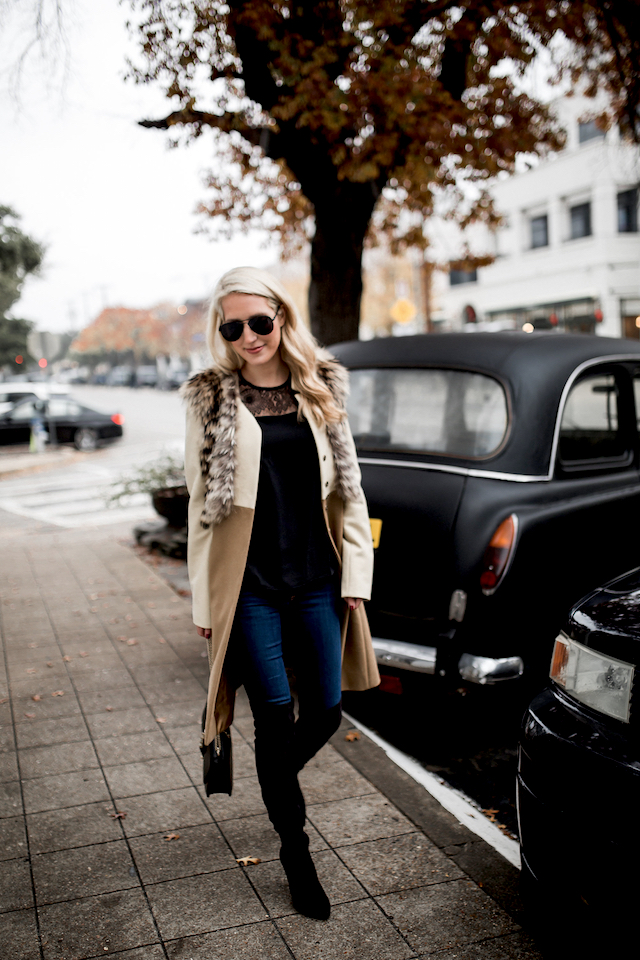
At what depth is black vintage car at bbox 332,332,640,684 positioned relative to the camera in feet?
13.2

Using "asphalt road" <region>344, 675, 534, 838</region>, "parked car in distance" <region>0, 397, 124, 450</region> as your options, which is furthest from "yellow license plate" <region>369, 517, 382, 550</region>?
"parked car in distance" <region>0, 397, 124, 450</region>

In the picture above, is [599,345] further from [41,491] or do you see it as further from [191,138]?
[41,491]

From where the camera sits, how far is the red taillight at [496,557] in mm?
3984

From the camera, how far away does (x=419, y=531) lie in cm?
417

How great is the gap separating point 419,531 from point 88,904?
6.95 feet

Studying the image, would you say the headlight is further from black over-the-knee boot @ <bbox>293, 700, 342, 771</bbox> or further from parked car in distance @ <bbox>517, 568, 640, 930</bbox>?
black over-the-knee boot @ <bbox>293, 700, 342, 771</bbox>

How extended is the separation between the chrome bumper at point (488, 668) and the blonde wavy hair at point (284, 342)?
1.57 meters

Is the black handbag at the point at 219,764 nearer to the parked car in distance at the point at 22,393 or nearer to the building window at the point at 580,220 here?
the parked car in distance at the point at 22,393

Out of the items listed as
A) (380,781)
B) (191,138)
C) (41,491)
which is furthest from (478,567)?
(41,491)

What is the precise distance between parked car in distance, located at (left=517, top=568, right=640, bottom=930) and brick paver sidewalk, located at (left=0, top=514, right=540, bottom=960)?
17.1 inches

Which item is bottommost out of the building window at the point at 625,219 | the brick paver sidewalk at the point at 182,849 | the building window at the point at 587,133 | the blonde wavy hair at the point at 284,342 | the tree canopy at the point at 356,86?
the brick paver sidewalk at the point at 182,849

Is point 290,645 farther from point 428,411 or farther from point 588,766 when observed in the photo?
point 428,411

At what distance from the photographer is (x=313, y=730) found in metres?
2.96

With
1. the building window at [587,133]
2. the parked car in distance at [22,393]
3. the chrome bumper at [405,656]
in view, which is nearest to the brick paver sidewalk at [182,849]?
the chrome bumper at [405,656]
